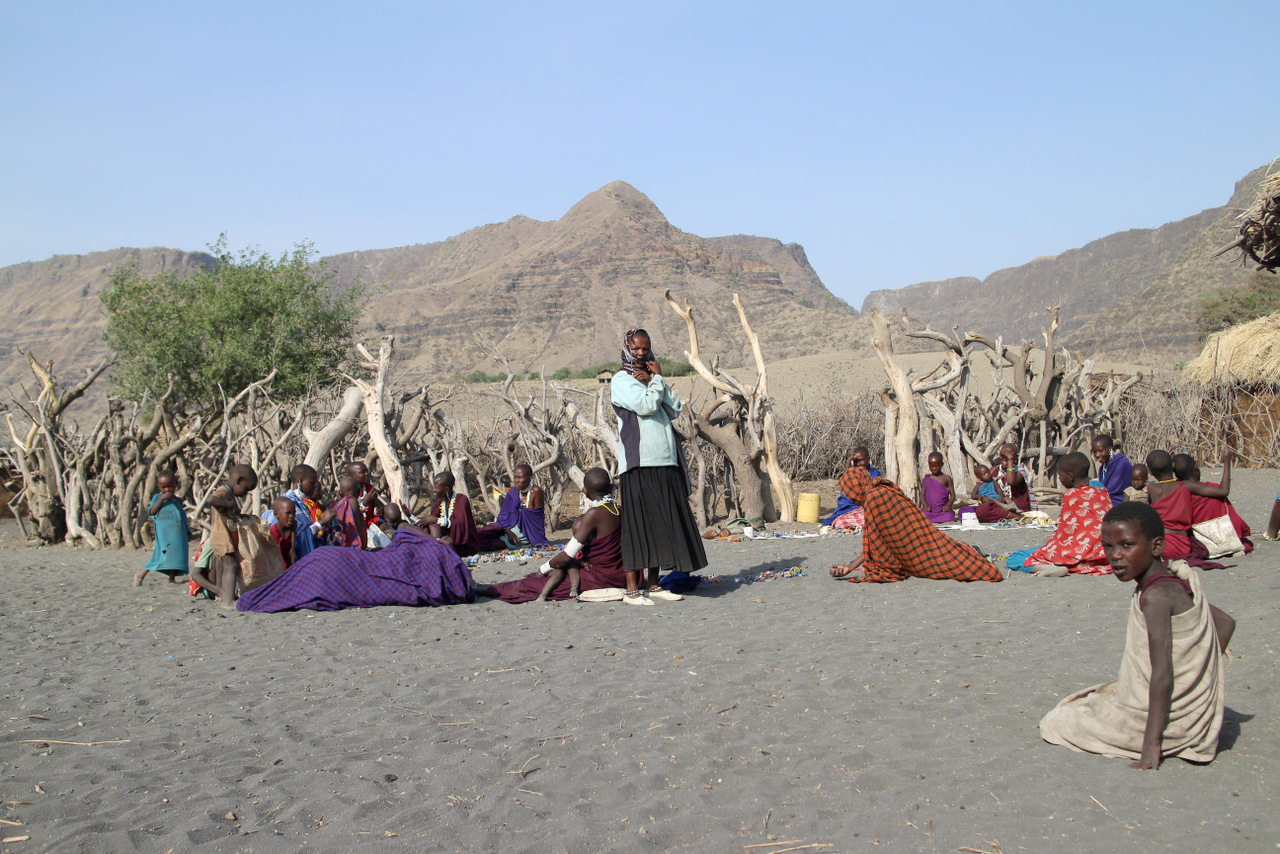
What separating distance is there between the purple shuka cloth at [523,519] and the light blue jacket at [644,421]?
4076mm

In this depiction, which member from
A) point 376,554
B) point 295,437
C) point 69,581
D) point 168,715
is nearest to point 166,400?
point 295,437

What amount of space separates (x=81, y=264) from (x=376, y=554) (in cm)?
9132

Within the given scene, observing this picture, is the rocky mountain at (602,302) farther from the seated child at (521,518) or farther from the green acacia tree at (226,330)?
the seated child at (521,518)

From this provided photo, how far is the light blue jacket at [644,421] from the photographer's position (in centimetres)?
590

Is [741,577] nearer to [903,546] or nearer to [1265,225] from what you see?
[903,546]

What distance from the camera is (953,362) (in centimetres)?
1212

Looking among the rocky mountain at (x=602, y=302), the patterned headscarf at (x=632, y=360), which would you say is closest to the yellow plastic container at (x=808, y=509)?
the patterned headscarf at (x=632, y=360)

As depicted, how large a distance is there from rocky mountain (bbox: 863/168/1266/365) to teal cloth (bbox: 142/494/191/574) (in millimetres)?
13928

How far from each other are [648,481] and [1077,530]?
3175mm

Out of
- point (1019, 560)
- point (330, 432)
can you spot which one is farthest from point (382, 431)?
point (1019, 560)

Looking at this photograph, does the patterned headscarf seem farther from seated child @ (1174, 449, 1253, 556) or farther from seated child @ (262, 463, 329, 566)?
seated child @ (1174, 449, 1253, 556)

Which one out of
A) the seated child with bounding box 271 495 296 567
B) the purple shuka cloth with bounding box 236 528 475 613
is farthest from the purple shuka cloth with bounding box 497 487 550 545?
the purple shuka cloth with bounding box 236 528 475 613

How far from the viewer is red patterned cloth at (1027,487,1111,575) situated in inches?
241

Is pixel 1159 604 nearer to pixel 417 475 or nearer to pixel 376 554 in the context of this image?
pixel 376 554
